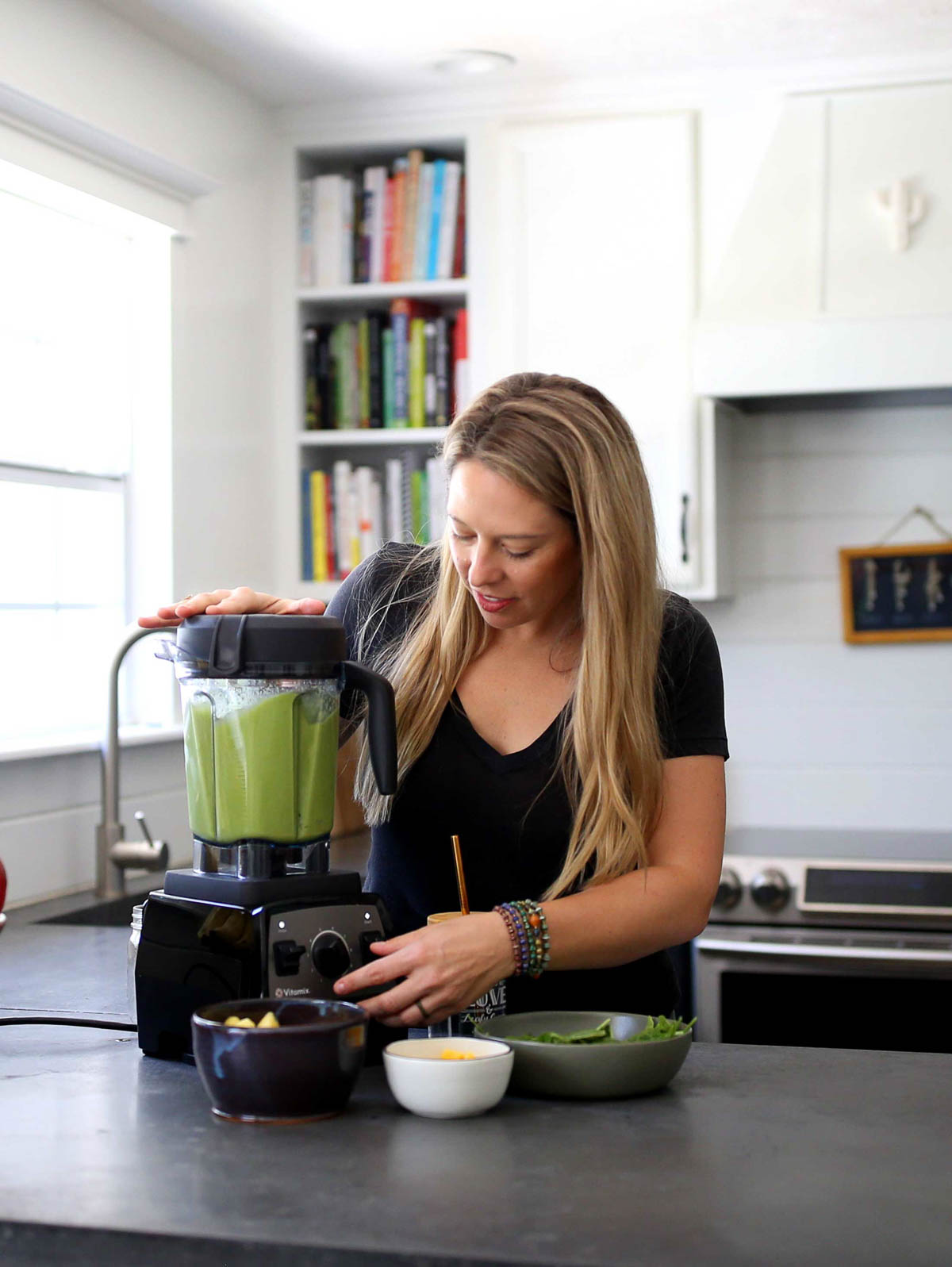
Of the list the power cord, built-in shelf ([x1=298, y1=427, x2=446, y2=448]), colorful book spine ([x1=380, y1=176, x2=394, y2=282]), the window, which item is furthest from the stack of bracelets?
colorful book spine ([x1=380, y1=176, x2=394, y2=282])

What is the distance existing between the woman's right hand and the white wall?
3.67ft

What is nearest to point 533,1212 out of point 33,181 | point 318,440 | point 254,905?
point 254,905

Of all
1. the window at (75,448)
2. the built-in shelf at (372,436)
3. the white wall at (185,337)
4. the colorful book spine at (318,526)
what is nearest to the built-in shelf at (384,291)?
the white wall at (185,337)

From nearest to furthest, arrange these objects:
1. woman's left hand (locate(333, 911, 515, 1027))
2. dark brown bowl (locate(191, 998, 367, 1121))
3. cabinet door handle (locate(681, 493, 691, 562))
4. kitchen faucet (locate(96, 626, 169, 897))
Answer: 1. dark brown bowl (locate(191, 998, 367, 1121))
2. woman's left hand (locate(333, 911, 515, 1027))
3. kitchen faucet (locate(96, 626, 169, 897))
4. cabinet door handle (locate(681, 493, 691, 562))

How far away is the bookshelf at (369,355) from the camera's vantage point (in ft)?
10.8

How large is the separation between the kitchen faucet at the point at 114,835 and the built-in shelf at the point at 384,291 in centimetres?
107

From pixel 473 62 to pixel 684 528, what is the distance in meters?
1.04

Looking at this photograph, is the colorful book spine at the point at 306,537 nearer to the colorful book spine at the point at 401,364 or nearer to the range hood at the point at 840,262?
the colorful book spine at the point at 401,364

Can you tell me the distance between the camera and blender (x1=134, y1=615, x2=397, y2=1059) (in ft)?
4.02

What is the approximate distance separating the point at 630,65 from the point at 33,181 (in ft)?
4.18

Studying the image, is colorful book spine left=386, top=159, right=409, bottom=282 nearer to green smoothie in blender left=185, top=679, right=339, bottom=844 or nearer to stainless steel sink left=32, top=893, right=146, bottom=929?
stainless steel sink left=32, top=893, right=146, bottom=929

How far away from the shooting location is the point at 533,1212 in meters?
0.91

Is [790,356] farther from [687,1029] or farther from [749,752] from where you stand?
[687,1029]

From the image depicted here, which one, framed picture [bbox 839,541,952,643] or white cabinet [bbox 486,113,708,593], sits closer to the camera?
white cabinet [bbox 486,113,708,593]
